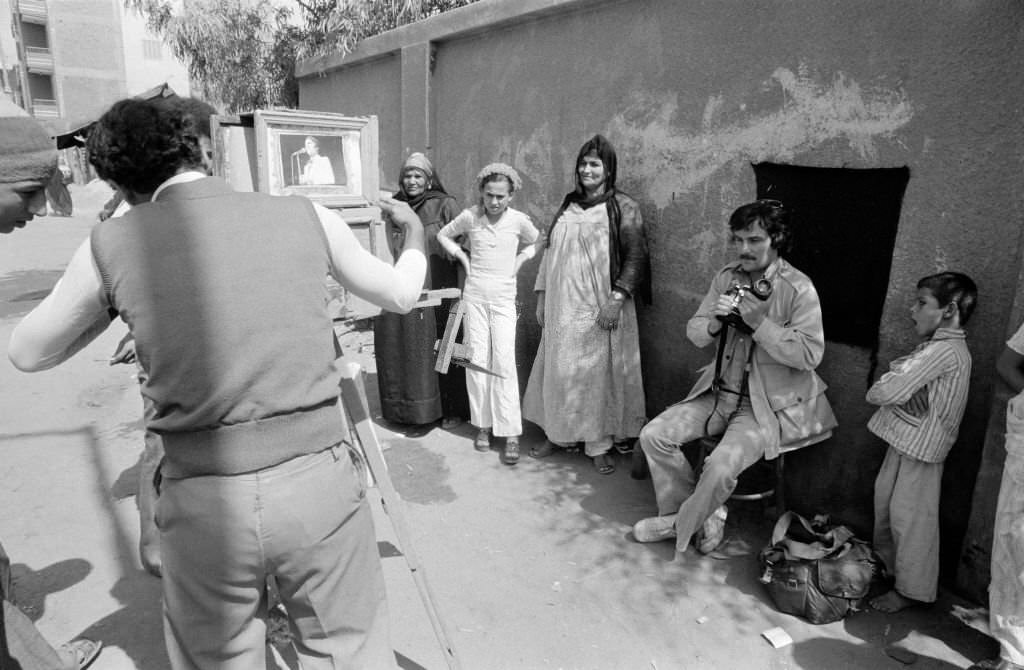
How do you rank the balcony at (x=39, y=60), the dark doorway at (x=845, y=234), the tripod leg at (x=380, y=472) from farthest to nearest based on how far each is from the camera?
the balcony at (x=39, y=60)
the dark doorway at (x=845, y=234)
the tripod leg at (x=380, y=472)

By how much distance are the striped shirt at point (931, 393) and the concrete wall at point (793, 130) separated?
0.56 ft

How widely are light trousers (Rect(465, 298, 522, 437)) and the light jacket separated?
1.61 metres

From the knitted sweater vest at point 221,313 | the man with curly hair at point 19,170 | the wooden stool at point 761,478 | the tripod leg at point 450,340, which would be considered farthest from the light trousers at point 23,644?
the wooden stool at point 761,478

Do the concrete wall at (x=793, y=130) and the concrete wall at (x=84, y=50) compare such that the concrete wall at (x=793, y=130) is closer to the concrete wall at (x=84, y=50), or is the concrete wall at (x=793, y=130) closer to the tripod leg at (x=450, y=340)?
the tripod leg at (x=450, y=340)

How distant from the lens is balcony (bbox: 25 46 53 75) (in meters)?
34.8

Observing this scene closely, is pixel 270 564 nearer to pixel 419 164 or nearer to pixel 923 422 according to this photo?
pixel 923 422

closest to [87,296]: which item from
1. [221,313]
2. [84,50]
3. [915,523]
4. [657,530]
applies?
[221,313]

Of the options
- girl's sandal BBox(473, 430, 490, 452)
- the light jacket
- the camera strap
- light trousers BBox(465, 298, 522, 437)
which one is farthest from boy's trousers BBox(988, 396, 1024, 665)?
girl's sandal BBox(473, 430, 490, 452)

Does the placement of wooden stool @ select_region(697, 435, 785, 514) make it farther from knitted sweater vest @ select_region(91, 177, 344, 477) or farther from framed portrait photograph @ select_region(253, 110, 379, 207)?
knitted sweater vest @ select_region(91, 177, 344, 477)

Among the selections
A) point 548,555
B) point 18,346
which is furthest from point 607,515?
point 18,346

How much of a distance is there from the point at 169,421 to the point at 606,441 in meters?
3.27

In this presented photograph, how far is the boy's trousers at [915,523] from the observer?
2887mm

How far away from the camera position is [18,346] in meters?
1.52

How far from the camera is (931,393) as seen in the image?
9.32 ft
